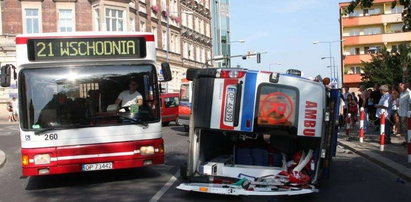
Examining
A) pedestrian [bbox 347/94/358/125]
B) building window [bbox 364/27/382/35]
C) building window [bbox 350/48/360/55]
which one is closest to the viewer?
pedestrian [bbox 347/94/358/125]

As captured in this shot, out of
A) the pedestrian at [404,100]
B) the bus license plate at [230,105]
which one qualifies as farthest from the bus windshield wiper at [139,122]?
the pedestrian at [404,100]

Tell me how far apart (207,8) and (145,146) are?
219 ft

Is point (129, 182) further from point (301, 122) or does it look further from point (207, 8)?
point (207, 8)

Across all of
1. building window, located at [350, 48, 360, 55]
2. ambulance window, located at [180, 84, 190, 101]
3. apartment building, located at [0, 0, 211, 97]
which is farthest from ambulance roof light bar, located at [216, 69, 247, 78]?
building window, located at [350, 48, 360, 55]

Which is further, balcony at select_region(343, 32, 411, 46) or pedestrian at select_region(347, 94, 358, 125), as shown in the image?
balcony at select_region(343, 32, 411, 46)

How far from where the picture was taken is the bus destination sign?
8.75 meters

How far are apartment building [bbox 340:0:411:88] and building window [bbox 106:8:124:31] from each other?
48.7 metres

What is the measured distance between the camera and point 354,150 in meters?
13.6

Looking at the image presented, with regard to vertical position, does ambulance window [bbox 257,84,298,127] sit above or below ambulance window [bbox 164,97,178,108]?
above

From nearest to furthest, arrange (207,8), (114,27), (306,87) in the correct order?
1. (306,87)
2. (114,27)
3. (207,8)

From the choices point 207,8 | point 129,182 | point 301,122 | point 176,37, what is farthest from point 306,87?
point 207,8

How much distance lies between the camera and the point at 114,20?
4422cm

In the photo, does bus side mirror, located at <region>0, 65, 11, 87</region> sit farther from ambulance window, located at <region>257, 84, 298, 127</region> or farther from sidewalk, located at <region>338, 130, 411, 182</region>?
sidewalk, located at <region>338, 130, 411, 182</region>

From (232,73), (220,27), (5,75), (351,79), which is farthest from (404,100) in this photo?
(351,79)
